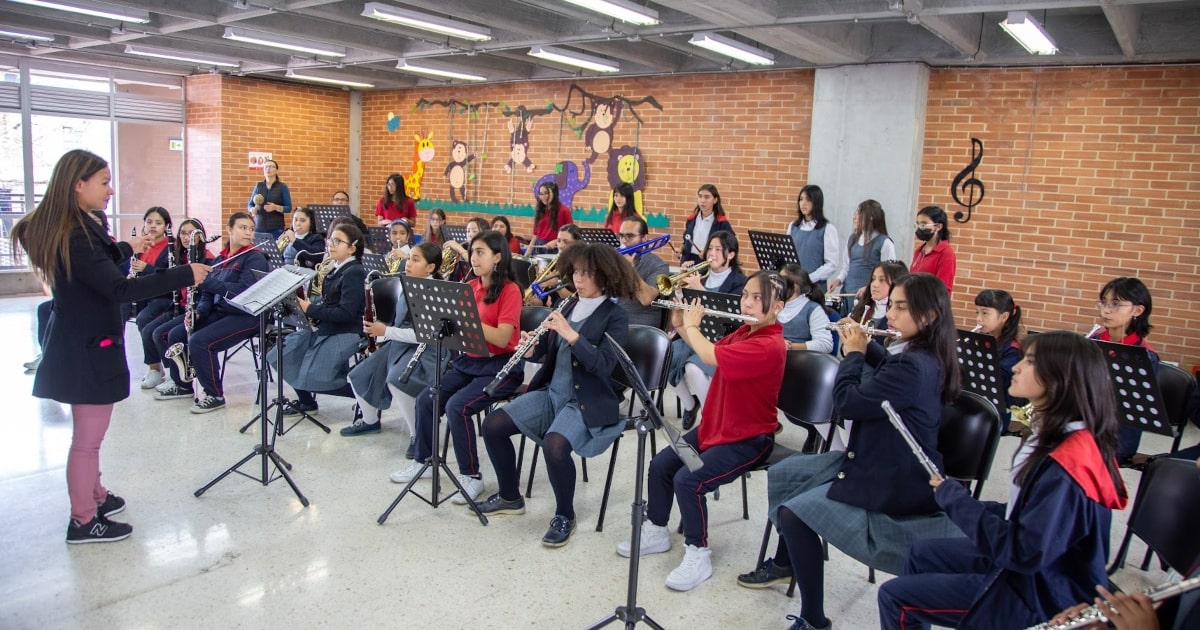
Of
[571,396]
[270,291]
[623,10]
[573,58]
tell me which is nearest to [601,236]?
[623,10]

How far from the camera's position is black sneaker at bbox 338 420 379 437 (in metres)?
4.95

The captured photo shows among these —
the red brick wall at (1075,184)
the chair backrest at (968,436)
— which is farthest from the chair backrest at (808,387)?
the red brick wall at (1075,184)

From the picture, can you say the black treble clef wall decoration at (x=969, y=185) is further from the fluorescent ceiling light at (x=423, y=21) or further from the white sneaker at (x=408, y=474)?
the white sneaker at (x=408, y=474)

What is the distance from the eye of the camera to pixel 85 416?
334 cm

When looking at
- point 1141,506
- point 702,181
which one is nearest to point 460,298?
point 1141,506

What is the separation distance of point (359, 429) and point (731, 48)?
4272mm

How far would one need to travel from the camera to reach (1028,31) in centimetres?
547

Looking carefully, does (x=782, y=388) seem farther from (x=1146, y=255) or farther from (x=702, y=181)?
(x=702, y=181)

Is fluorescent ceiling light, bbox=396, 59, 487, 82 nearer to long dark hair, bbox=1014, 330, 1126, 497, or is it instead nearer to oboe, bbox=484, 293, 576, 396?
oboe, bbox=484, 293, 576, 396

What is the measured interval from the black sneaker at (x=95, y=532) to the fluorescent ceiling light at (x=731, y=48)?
16.6 feet

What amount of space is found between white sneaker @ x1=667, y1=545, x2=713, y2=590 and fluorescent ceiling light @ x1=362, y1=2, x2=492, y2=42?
195 inches

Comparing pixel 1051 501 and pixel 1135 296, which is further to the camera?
pixel 1135 296

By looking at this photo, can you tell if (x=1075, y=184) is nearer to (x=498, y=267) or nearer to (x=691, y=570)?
(x=498, y=267)

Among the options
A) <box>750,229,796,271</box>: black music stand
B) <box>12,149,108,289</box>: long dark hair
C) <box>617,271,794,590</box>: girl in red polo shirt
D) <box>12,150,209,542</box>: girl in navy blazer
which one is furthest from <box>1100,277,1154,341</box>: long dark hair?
<box>12,149,108,289</box>: long dark hair
